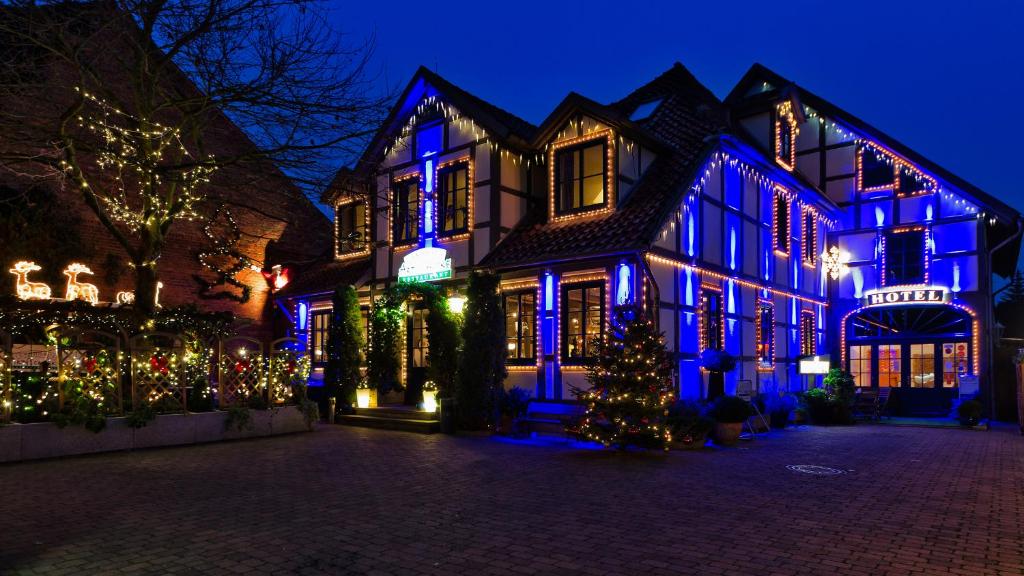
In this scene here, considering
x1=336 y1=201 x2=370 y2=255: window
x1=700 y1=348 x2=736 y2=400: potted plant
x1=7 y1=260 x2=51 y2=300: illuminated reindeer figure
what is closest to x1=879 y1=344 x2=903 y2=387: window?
x1=700 y1=348 x2=736 y2=400: potted plant

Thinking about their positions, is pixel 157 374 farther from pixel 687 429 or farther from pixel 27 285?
pixel 687 429

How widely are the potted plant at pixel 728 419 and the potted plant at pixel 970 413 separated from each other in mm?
8319

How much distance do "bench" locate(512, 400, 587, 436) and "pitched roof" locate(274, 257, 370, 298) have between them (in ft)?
22.6

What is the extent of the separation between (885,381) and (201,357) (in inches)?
783

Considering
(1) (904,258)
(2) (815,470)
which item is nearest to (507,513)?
(2) (815,470)

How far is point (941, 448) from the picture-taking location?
13422 millimetres

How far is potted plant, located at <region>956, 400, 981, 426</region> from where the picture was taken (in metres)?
17.8

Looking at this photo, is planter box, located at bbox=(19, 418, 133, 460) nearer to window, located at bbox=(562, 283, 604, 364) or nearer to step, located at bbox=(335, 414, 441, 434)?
step, located at bbox=(335, 414, 441, 434)

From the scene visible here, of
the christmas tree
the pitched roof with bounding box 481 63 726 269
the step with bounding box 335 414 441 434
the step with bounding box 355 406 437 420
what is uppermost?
the pitched roof with bounding box 481 63 726 269

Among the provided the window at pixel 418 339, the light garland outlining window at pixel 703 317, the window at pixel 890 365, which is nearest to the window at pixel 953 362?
the window at pixel 890 365

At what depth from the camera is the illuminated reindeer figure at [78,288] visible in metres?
17.2

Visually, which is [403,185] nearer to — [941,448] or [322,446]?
[322,446]

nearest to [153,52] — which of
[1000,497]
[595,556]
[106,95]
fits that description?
[106,95]

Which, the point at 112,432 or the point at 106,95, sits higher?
the point at 106,95
